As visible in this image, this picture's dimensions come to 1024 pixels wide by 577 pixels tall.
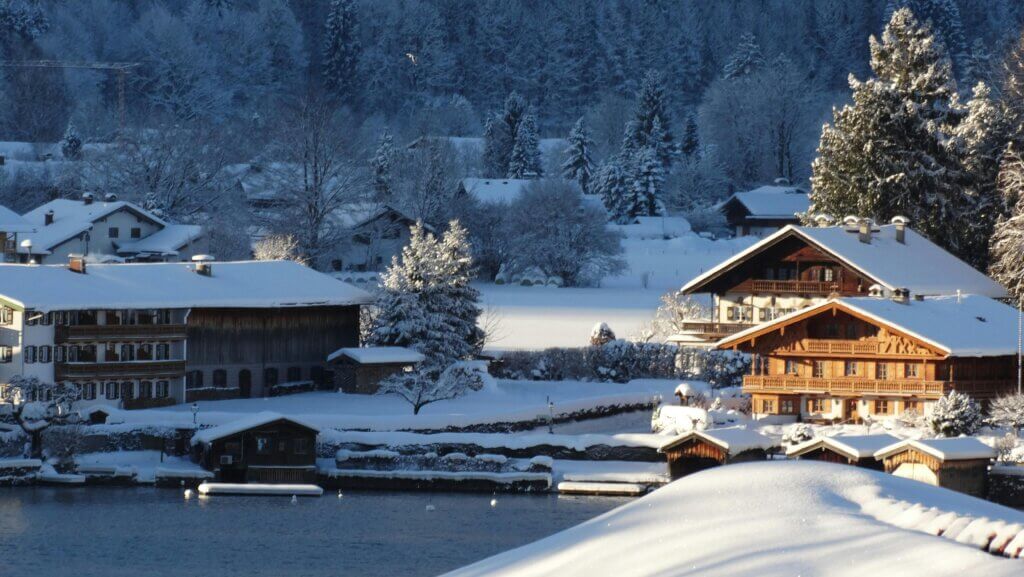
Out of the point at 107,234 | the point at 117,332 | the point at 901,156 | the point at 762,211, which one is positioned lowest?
the point at 117,332

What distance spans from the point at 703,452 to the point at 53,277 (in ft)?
70.4

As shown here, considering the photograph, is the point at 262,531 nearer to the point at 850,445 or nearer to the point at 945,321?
the point at 850,445

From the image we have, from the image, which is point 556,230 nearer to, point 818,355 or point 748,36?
point 818,355

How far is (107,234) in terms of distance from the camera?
91.6 meters

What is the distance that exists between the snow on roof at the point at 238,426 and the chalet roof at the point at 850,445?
13.0 metres

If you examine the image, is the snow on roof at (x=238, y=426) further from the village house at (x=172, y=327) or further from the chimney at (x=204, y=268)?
the chimney at (x=204, y=268)

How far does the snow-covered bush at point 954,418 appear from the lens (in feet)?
173

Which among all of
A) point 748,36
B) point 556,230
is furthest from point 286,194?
point 748,36

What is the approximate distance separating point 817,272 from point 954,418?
15230 millimetres

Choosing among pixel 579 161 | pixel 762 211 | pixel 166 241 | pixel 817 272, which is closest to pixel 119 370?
pixel 817 272

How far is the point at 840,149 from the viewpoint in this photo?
75.8m

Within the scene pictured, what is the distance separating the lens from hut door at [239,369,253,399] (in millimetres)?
63469

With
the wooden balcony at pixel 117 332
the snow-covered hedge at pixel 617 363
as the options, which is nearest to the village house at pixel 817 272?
the snow-covered hedge at pixel 617 363

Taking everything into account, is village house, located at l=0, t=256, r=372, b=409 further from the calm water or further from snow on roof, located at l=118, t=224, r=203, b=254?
snow on roof, located at l=118, t=224, r=203, b=254
